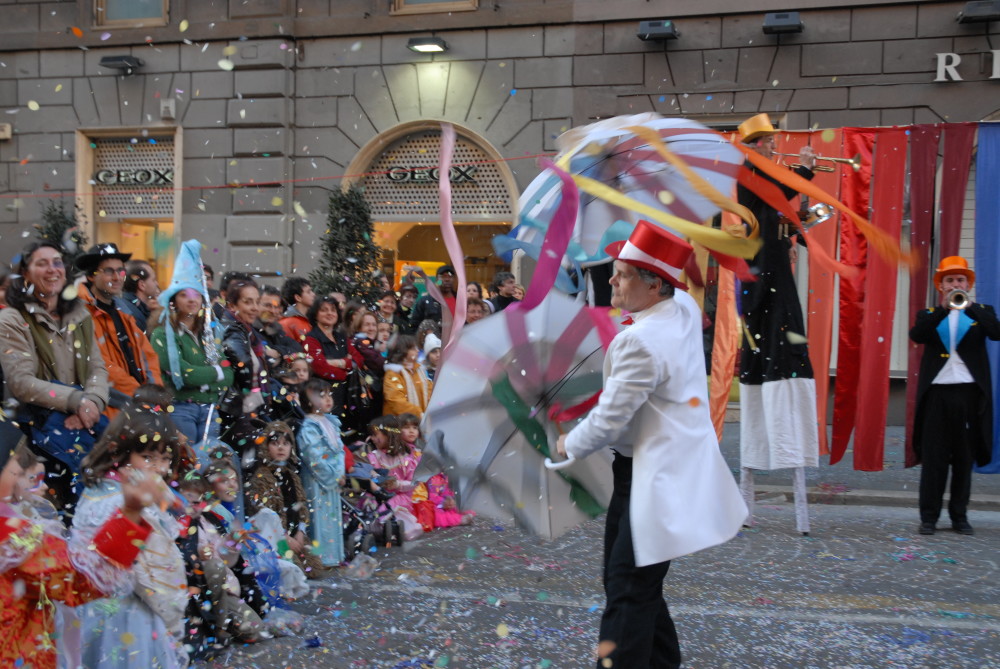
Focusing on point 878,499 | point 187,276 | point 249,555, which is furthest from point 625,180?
point 878,499

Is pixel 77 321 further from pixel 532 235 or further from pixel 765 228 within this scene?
pixel 765 228

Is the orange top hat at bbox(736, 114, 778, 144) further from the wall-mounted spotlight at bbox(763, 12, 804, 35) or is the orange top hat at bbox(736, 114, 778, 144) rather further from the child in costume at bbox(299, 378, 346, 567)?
the wall-mounted spotlight at bbox(763, 12, 804, 35)

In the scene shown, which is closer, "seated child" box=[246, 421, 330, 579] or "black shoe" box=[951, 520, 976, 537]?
"seated child" box=[246, 421, 330, 579]

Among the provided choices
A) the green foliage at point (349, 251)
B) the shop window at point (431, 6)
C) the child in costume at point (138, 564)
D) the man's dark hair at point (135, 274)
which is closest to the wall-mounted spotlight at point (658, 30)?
the shop window at point (431, 6)

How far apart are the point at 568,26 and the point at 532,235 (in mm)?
9075

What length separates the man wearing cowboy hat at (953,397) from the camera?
6.87m

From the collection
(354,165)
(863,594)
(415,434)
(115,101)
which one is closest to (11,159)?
(115,101)

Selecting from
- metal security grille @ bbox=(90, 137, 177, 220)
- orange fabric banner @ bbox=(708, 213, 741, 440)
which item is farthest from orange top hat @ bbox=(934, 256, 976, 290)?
metal security grille @ bbox=(90, 137, 177, 220)

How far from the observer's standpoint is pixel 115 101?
1430cm

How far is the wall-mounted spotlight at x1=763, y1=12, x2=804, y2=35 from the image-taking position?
1188 centimetres

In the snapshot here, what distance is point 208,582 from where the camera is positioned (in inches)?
172

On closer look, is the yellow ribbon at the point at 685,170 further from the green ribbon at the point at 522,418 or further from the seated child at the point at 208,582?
the seated child at the point at 208,582

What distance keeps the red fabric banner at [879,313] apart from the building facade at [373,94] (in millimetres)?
3189

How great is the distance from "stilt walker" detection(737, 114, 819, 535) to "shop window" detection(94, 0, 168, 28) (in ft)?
35.0
